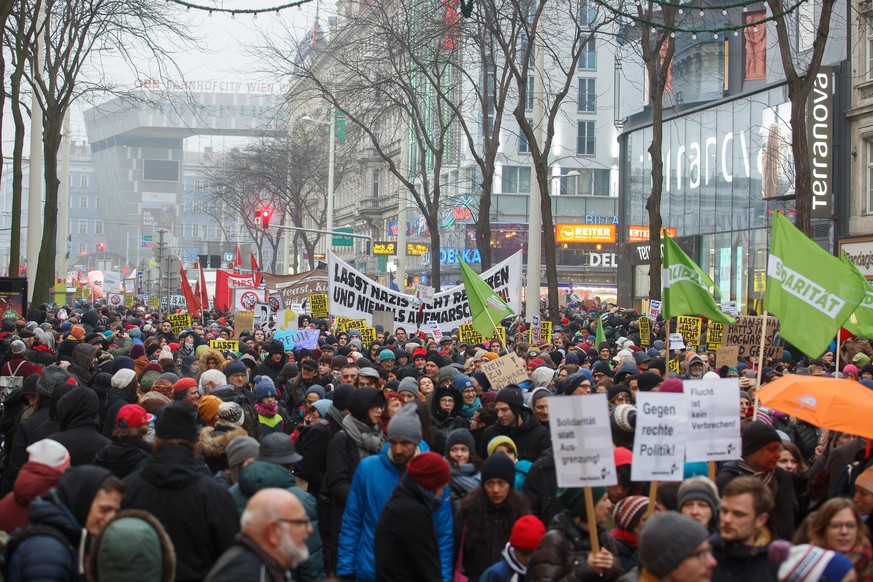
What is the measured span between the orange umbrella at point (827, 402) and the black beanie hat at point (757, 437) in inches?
18.0

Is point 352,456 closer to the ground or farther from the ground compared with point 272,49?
closer to the ground

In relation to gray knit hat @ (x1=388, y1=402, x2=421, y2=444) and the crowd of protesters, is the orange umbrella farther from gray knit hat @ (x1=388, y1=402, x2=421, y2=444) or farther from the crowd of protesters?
gray knit hat @ (x1=388, y1=402, x2=421, y2=444)

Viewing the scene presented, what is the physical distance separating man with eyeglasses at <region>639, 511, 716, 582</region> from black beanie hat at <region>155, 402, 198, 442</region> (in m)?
2.40

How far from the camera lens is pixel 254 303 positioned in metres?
27.0

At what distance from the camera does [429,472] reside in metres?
6.19

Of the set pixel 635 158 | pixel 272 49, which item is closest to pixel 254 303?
pixel 272 49

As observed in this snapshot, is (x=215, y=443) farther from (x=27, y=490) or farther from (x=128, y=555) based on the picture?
(x=128, y=555)

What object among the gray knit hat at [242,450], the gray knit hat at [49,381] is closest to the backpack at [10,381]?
the gray knit hat at [49,381]

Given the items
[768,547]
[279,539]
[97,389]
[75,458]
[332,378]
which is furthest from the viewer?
[332,378]

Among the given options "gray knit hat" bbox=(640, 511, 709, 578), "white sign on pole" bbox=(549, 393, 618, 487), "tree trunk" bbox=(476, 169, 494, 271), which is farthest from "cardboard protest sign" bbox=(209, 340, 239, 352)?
"tree trunk" bbox=(476, 169, 494, 271)

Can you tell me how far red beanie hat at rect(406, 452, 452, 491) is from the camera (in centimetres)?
619

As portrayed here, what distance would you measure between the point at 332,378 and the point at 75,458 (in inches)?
229

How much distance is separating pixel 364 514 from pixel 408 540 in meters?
0.74

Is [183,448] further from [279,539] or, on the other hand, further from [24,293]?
[24,293]
